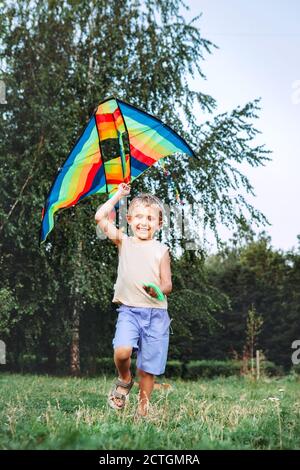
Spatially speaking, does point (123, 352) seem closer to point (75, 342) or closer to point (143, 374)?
point (143, 374)

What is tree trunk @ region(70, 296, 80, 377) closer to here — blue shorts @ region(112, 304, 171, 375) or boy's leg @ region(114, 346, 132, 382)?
boy's leg @ region(114, 346, 132, 382)

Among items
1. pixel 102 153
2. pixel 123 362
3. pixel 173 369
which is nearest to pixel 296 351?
pixel 173 369

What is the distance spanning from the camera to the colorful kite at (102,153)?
17.4 ft

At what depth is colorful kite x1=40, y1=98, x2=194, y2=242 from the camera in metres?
5.31

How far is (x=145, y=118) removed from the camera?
17.4 ft

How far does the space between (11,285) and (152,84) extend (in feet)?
18.0

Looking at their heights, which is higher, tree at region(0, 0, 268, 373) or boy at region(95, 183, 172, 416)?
tree at region(0, 0, 268, 373)

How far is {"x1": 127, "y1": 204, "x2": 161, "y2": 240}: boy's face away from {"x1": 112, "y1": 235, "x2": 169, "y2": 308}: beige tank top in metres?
0.08

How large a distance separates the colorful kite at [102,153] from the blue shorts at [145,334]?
4.03ft

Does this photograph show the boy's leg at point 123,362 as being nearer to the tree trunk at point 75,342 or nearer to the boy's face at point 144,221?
the boy's face at point 144,221

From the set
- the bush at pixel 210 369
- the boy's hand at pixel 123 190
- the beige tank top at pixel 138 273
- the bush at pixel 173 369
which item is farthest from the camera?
the bush at pixel 173 369

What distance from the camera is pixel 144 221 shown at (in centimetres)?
464

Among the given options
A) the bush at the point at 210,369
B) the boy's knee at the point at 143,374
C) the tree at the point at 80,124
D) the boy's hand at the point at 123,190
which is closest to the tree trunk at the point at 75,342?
the tree at the point at 80,124

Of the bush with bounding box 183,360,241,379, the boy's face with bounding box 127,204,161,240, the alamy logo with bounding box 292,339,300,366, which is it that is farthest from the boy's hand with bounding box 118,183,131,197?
the alamy logo with bounding box 292,339,300,366
